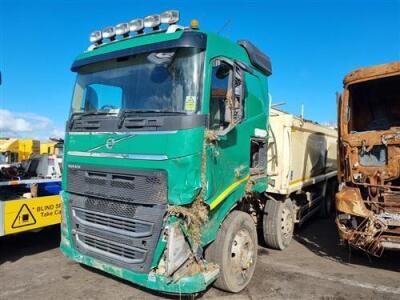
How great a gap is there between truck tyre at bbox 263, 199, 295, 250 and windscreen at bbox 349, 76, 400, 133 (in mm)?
2130

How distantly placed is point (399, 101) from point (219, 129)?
4.71m

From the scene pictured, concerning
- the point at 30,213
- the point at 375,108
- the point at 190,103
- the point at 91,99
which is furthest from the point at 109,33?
the point at 375,108

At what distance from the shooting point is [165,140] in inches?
155

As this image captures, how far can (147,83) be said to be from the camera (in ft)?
14.1

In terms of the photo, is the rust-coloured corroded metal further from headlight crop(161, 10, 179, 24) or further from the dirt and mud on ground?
headlight crop(161, 10, 179, 24)

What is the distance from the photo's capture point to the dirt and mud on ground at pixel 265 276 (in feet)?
15.3

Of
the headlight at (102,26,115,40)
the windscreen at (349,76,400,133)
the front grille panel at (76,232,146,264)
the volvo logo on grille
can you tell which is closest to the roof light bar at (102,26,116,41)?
the headlight at (102,26,115,40)

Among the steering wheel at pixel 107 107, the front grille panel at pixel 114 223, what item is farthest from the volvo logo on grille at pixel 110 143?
the front grille panel at pixel 114 223

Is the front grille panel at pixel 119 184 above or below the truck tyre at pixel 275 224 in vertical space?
above

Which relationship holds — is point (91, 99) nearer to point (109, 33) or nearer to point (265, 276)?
point (109, 33)

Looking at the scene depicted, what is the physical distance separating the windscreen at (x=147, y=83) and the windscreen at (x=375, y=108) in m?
4.25

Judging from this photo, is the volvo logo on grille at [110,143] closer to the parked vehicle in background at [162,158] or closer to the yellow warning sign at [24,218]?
the parked vehicle in background at [162,158]

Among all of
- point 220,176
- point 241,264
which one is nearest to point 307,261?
point 241,264

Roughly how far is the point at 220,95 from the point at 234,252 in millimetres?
1974
